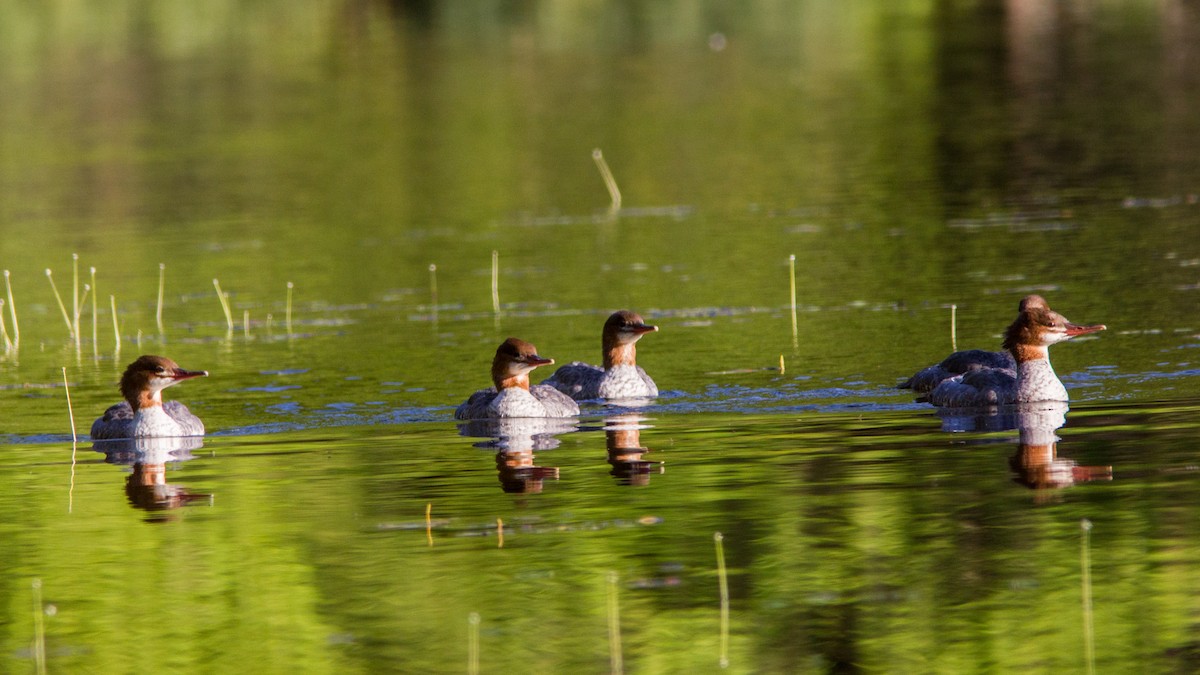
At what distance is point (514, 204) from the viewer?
3619 centimetres

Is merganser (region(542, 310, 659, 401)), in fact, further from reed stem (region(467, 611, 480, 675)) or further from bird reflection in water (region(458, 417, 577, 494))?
reed stem (region(467, 611, 480, 675))

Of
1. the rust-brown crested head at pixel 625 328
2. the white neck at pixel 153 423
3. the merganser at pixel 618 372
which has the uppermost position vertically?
the rust-brown crested head at pixel 625 328

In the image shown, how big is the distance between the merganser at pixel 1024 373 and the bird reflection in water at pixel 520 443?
3.58 meters

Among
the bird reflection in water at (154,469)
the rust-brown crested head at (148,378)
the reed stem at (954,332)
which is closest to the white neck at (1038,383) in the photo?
the reed stem at (954,332)

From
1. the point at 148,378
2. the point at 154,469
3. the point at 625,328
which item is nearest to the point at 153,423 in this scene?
the point at 148,378

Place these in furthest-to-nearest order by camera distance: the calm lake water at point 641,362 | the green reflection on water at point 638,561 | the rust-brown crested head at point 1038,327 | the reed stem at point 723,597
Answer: the rust-brown crested head at point 1038,327 < the calm lake water at point 641,362 < the green reflection on water at point 638,561 < the reed stem at point 723,597

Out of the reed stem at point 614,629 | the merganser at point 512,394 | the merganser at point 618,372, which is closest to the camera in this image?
the reed stem at point 614,629

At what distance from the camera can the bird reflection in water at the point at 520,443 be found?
15.4 meters

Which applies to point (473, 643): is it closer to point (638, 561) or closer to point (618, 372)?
point (638, 561)

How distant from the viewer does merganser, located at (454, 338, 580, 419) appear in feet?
61.3

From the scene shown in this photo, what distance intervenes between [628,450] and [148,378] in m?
4.56

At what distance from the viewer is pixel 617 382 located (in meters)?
20.1

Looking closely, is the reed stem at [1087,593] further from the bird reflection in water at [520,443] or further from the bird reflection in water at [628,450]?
the bird reflection in water at [520,443]

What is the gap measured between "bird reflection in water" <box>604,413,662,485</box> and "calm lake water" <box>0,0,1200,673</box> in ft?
0.23
